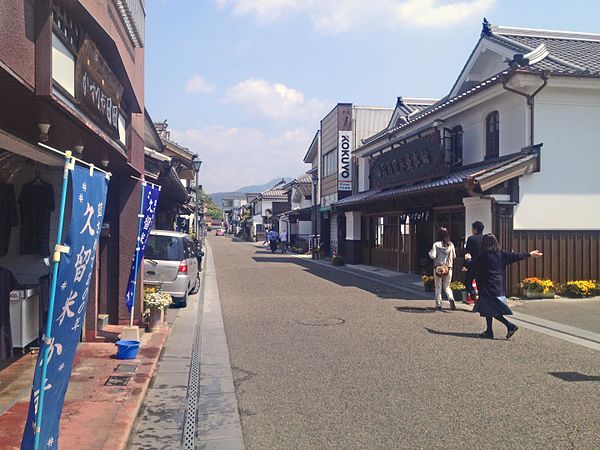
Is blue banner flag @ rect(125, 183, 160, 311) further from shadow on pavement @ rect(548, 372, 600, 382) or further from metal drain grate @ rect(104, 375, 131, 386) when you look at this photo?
shadow on pavement @ rect(548, 372, 600, 382)

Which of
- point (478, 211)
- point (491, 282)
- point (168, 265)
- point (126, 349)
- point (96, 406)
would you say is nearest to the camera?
point (96, 406)

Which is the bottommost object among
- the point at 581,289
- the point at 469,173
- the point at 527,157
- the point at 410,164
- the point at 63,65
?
the point at 581,289

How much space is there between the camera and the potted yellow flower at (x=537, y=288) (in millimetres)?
13297

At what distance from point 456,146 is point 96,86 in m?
13.9

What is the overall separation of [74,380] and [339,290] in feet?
34.5

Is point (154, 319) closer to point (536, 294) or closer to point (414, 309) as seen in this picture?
point (414, 309)

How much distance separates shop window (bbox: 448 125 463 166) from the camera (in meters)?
17.2

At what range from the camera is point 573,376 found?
687cm

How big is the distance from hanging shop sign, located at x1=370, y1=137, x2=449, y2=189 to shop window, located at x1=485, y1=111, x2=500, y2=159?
1.43 meters

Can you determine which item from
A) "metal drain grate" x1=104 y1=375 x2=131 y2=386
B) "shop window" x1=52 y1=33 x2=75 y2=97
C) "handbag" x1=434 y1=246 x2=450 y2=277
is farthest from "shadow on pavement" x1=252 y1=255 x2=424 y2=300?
"shop window" x1=52 y1=33 x2=75 y2=97

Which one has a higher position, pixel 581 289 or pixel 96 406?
pixel 581 289

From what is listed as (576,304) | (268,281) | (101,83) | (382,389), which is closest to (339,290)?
(268,281)

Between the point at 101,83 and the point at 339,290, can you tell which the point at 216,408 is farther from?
the point at 339,290

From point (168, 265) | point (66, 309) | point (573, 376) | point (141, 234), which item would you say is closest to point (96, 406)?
point (66, 309)
